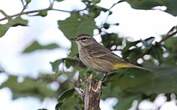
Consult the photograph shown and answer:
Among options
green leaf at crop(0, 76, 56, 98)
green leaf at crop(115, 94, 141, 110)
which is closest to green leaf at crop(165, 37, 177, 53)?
green leaf at crop(115, 94, 141, 110)

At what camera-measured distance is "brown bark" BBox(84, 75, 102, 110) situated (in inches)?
108

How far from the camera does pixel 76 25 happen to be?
3.15 metres

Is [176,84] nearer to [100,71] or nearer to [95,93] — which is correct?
[95,93]

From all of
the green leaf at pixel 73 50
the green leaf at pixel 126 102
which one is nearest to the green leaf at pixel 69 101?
the green leaf at pixel 73 50

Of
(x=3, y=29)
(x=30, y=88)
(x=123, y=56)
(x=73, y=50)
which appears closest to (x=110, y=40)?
(x=123, y=56)

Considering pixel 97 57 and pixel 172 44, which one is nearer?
pixel 97 57

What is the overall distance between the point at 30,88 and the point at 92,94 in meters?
2.05

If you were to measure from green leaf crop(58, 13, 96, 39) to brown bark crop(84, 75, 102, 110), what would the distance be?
0.28 metres

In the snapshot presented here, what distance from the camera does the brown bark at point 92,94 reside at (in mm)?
2732

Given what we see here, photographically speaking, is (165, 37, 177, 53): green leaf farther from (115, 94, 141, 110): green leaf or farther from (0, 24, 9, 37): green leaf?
(0, 24, 9, 37): green leaf

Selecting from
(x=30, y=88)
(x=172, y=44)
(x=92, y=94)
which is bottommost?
(x=30, y=88)

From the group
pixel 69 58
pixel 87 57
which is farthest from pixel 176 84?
pixel 87 57

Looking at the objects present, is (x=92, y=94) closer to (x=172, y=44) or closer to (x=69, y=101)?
(x=69, y=101)

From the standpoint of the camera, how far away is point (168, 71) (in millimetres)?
2088
